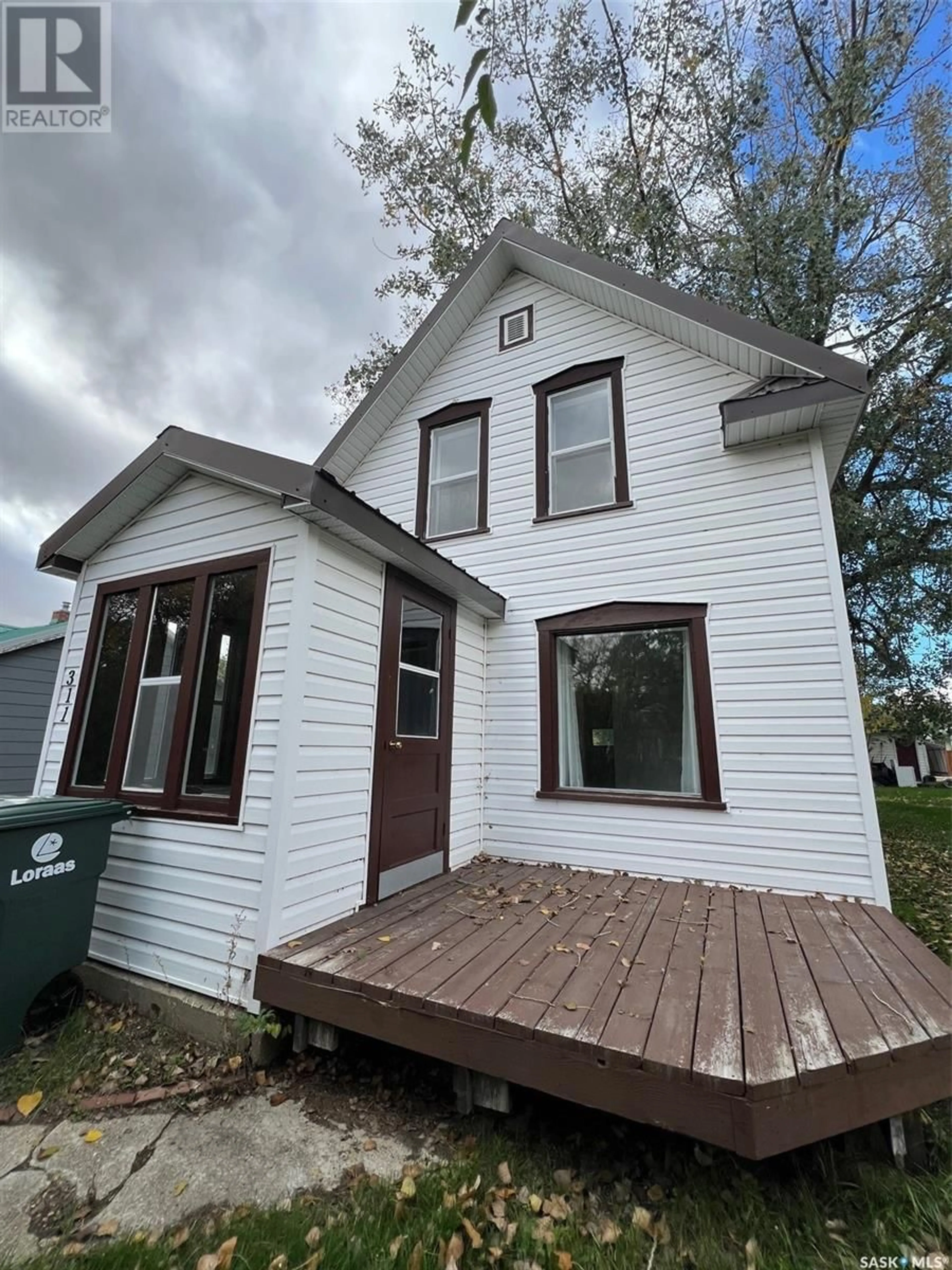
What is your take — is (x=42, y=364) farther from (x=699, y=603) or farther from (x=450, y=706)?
(x=699, y=603)

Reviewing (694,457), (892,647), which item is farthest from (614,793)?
(892,647)

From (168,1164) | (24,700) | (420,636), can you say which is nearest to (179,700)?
(420,636)

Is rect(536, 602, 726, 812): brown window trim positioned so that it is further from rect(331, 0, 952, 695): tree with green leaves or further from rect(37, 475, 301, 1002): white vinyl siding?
rect(331, 0, 952, 695): tree with green leaves

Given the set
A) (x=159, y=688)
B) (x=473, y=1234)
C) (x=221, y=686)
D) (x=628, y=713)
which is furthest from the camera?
(x=628, y=713)

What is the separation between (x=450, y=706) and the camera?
16.0 feet

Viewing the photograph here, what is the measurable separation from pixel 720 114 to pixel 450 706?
1115 cm

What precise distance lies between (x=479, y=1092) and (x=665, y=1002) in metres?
0.96

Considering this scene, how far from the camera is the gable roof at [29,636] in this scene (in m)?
9.10

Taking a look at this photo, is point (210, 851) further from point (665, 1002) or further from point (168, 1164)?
point (665, 1002)

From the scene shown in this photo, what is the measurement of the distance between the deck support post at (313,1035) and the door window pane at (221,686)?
4.48 feet

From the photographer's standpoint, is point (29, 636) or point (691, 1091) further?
point (29, 636)

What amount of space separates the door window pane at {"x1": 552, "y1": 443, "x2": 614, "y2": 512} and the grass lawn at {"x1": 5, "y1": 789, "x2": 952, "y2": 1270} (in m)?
4.87

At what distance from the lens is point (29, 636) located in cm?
952

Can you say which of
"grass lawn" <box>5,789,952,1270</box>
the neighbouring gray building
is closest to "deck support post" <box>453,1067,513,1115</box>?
"grass lawn" <box>5,789,952,1270</box>
